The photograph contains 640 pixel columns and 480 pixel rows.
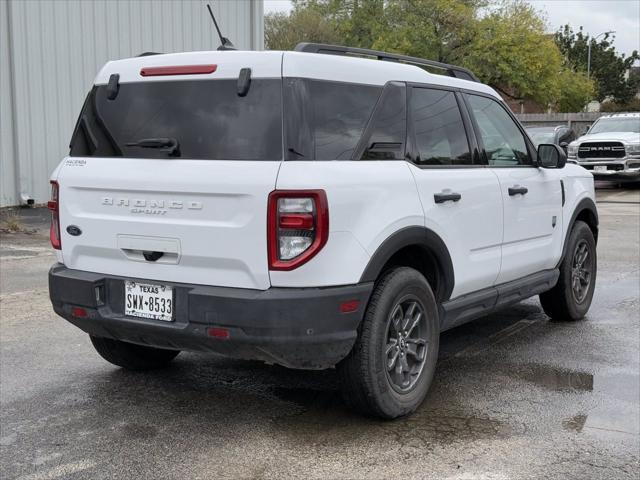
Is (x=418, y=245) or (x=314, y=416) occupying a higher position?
(x=418, y=245)

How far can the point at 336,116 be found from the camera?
3.96m

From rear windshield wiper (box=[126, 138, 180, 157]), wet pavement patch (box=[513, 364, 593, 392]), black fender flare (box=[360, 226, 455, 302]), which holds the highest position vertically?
rear windshield wiper (box=[126, 138, 180, 157])

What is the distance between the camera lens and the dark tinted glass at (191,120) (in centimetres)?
379

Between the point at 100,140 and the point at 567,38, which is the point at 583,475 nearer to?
the point at 100,140

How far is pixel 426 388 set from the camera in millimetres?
4434

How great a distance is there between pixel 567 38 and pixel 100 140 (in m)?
72.7

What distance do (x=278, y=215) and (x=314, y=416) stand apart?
132 cm

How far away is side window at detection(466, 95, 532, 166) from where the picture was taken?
5254 millimetres

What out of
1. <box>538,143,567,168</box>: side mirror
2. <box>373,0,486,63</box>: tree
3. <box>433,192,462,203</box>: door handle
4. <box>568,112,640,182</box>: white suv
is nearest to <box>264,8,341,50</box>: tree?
<box>373,0,486,63</box>: tree

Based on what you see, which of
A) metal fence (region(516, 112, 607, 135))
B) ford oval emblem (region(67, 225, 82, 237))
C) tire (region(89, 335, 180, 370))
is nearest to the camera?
ford oval emblem (region(67, 225, 82, 237))

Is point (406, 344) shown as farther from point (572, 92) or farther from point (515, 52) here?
point (572, 92)

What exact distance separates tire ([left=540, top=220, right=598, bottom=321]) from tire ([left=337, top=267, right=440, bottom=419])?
2.21m

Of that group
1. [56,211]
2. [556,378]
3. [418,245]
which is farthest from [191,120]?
[556,378]

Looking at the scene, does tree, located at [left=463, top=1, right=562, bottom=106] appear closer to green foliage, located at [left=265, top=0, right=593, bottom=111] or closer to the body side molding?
green foliage, located at [left=265, top=0, right=593, bottom=111]
